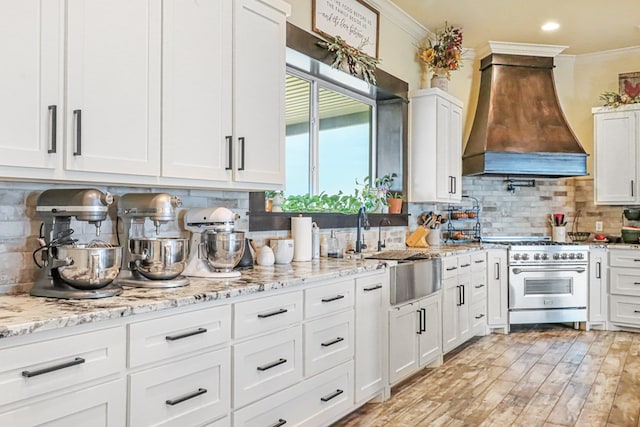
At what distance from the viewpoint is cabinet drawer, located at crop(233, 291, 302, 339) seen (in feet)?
7.00

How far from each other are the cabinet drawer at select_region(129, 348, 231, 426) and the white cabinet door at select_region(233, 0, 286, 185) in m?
0.99

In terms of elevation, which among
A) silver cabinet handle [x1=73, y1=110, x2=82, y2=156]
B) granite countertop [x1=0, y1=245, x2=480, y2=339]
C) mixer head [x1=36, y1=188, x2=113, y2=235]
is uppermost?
silver cabinet handle [x1=73, y1=110, x2=82, y2=156]

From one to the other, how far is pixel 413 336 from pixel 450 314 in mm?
745

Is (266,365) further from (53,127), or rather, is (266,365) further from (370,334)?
(53,127)

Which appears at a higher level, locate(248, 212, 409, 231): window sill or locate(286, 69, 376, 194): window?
locate(286, 69, 376, 194): window

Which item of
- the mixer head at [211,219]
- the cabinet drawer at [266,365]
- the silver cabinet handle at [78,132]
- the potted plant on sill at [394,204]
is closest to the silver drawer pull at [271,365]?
the cabinet drawer at [266,365]

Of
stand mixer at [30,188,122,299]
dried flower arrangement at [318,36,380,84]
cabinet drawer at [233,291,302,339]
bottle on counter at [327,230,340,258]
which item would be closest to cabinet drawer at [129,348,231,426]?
cabinet drawer at [233,291,302,339]

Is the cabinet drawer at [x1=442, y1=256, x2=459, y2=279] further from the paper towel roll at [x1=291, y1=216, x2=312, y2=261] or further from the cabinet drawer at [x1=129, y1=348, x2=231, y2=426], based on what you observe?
the cabinet drawer at [x1=129, y1=348, x2=231, y2=426]

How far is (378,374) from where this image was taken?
10.3ft

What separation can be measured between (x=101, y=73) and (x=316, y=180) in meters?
2.38

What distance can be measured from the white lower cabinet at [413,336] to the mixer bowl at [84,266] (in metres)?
1.92

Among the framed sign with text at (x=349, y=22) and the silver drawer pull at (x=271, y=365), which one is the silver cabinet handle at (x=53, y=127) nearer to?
the silver drawer pull at (x=271, y=365)

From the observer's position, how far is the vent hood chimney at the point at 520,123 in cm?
531

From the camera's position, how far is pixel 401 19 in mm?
4766
